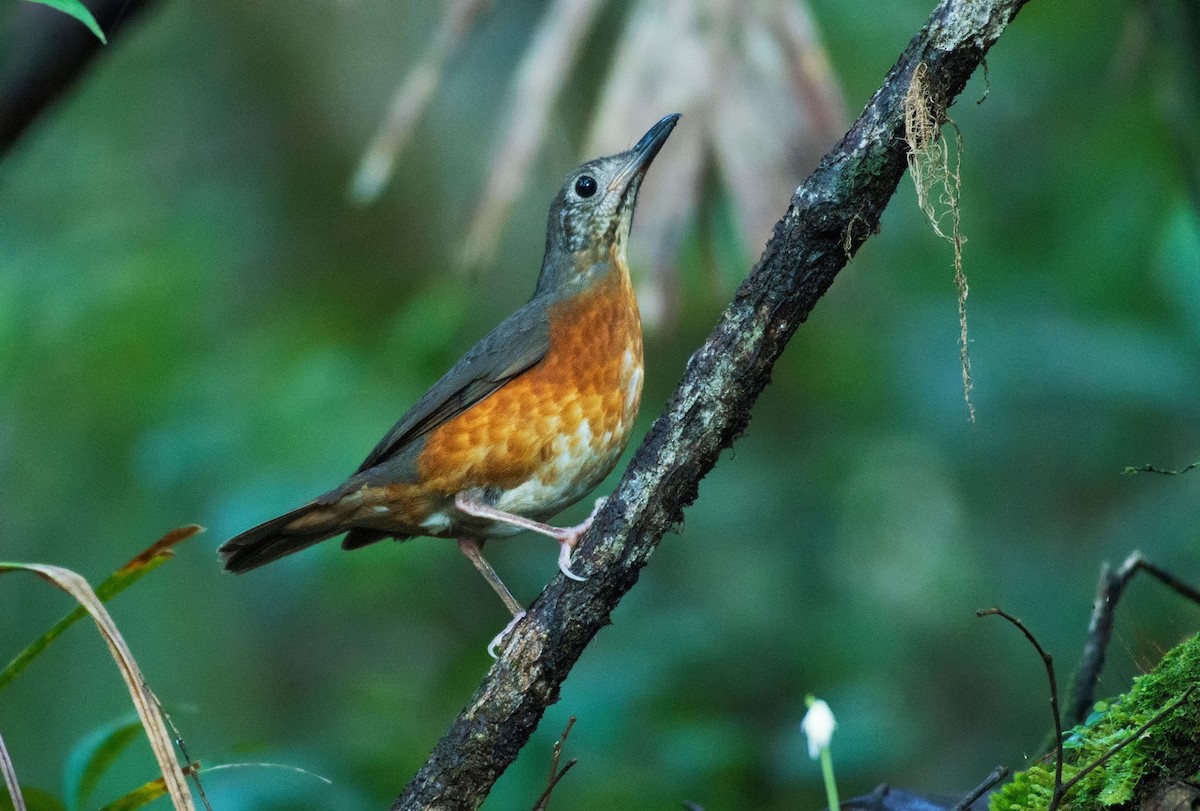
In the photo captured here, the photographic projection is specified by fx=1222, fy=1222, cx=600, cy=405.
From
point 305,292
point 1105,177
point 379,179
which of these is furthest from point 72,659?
point 1105,177

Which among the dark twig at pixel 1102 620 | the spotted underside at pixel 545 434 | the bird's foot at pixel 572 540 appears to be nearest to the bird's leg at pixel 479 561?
the spotted underside at pixel 545 434

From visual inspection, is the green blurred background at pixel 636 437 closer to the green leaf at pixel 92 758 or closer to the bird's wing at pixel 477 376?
the bird's wing at pixel 477 376

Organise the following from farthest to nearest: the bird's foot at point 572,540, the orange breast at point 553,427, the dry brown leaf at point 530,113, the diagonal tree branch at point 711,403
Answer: the dry brown leaf at point 530,113 < the orange breast at point 553,427 < the bird's foot at point 572,540 < the diagonal tree branch at point 711,403

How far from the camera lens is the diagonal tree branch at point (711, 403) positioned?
2059 mm

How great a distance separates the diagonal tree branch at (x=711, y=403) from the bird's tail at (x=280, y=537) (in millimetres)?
1263

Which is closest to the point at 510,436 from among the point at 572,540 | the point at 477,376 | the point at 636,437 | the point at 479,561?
the point at 477,376

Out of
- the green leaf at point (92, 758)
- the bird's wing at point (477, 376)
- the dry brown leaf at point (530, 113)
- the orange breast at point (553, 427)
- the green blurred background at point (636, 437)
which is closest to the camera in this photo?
the green leaf at point (92, 758)

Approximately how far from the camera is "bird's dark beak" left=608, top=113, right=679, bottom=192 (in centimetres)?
357

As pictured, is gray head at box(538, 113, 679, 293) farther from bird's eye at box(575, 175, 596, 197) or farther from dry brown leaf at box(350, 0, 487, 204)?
dry brown leaf at box(350, 0, 487, 204)

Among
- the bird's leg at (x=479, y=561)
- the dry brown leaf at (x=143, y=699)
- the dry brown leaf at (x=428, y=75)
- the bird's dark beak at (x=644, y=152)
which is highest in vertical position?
the dry brown leaf at (x=428, y=75)

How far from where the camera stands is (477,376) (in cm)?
353

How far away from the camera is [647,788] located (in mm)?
3965

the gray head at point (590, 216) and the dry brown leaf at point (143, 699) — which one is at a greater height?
the gray head at point (590, 216)

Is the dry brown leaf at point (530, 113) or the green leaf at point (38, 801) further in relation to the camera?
the dry brown leaf at point (530, 113)
